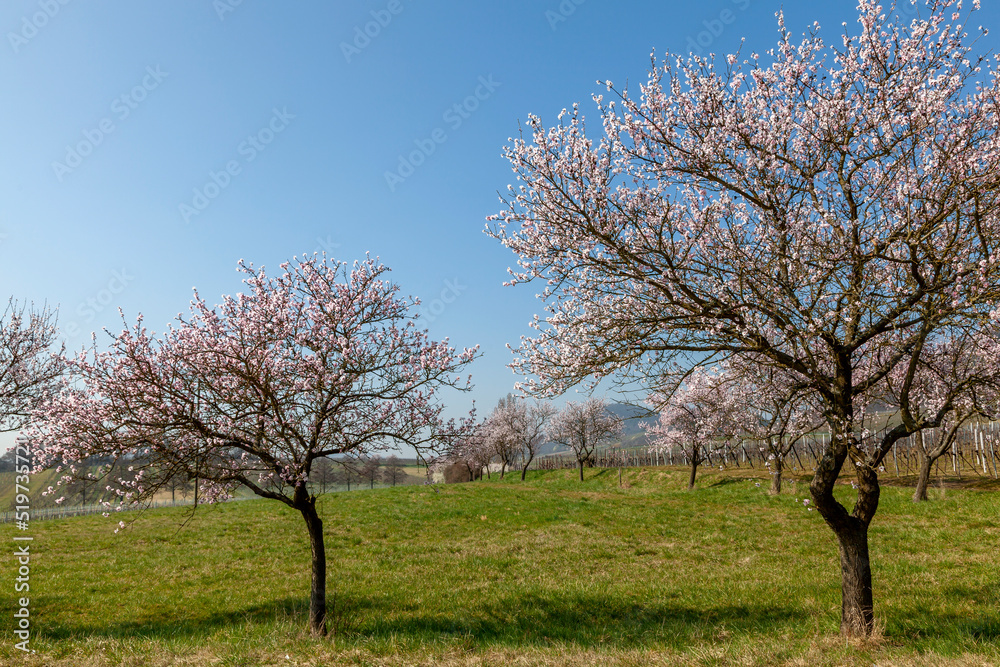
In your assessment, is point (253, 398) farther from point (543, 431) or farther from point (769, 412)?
point (543, 431)

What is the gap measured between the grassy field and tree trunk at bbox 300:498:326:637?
340mm

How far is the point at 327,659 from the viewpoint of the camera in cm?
811

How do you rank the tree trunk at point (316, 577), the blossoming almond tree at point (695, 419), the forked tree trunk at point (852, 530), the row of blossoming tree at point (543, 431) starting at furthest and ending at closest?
the row of blossoming tree at point (543, 431) < the blossoming almond tree at point (695, 419) < the tree trunk at point (316, 577) < the forked tree trunk at point (852, 530)

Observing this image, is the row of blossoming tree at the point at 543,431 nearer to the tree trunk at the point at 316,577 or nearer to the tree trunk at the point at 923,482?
the tree trunk at the point at 923,482

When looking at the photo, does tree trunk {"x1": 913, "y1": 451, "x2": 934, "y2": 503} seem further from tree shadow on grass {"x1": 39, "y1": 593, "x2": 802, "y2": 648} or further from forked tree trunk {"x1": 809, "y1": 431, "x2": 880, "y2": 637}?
forked tree trunk {"x1": 809, "y1": 431, "x2": 880, "y2": 637}

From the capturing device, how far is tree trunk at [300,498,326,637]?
10.7 m

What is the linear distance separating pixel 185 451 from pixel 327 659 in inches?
163

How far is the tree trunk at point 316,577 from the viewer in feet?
35.2

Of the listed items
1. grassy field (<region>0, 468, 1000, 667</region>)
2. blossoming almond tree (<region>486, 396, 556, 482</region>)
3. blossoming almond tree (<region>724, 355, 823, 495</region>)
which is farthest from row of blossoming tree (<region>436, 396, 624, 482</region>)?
grassy field (<region>0, 468, 1000, 667</region>)

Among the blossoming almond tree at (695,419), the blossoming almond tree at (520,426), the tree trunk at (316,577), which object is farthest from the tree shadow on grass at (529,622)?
the blossoming almond tree at (520,426)

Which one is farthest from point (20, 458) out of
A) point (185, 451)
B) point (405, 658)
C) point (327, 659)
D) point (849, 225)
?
point (849, 225)

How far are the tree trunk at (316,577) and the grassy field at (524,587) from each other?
340 mm

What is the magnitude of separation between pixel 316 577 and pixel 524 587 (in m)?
5.54

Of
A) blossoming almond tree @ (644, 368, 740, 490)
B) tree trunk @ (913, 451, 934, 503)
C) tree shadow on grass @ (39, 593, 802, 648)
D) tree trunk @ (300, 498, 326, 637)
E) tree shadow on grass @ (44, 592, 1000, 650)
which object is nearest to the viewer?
tree shadow on grass @ (44, 592, 1000, 650)
